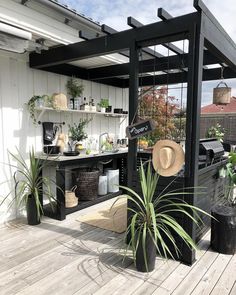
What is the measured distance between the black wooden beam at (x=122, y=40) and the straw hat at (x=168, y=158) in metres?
1.05

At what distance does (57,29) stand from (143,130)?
1776 millimetres

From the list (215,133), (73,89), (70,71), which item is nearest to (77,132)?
(73,89)

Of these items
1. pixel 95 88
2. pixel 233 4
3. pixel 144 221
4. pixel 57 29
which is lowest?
pixel 144 221

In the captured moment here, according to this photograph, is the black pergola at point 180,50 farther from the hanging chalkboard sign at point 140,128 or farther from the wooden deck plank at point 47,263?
the wooden deck plank at point 47,263

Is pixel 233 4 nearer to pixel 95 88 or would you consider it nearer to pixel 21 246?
pixel 95 88

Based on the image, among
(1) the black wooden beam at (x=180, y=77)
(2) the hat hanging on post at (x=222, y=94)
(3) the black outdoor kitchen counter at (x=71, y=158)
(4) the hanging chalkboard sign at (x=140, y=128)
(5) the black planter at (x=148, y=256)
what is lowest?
(5) the black planter at (x=148, y=256)

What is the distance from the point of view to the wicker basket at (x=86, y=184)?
14.2 ft

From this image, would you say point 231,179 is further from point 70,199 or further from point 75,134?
point 75,134

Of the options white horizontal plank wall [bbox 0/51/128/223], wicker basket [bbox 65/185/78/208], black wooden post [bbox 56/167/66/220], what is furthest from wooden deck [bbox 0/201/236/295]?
white horizontal plank wall [bbox 0/51/128/223]

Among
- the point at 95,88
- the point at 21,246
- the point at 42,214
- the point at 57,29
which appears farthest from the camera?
the point at 95,88

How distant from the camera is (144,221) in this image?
7.53 feet

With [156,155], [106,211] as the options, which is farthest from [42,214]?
[156,155]

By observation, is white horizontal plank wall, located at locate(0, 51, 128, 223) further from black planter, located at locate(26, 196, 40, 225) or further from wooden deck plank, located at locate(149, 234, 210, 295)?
wooden deck plank, located at locate(149, 234, 210, 295)

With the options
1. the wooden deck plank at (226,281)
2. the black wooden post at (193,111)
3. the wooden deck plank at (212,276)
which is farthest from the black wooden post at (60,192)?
the wooden deck plank at (226,281)
